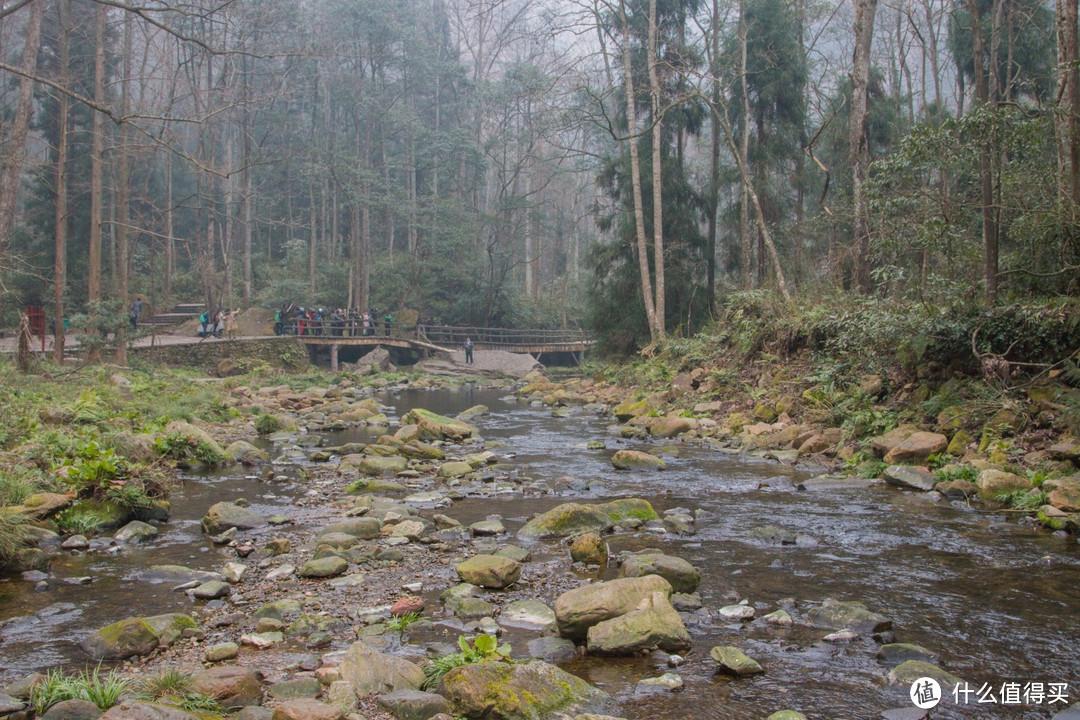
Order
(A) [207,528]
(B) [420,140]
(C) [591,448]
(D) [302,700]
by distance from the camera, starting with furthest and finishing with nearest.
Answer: (B) [420,140]
(C) [591,448]
(A) [207,528]
(D) [302,700]

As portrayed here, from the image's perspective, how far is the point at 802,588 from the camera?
5.02 m

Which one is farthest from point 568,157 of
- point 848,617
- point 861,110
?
point 848,617

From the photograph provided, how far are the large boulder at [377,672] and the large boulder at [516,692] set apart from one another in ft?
0.82

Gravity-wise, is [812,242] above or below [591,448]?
above

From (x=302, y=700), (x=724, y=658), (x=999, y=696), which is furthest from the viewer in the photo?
(x=724, y=658)

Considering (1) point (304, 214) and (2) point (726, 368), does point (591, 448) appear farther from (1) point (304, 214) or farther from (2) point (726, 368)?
(1) point (304, 214)

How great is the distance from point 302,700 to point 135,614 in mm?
1945

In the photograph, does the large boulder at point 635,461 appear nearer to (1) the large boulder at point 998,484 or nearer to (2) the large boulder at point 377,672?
(1) the large boulder at point 998,484

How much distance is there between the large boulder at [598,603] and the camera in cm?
424

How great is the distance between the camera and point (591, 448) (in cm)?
1148

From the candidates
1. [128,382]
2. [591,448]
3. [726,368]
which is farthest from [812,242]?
[128,382]

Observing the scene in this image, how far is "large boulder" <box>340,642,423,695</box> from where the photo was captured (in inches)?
141

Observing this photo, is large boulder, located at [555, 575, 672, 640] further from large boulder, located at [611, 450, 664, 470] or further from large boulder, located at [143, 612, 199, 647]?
large boulder, located at [611, 450, 664, 470]

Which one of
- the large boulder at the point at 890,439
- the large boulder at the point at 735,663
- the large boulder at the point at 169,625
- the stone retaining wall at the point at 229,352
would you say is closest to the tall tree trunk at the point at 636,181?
the large boulder at the point at 890,439
